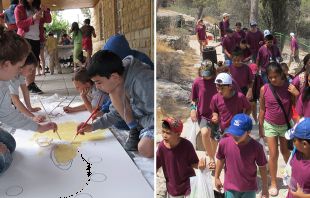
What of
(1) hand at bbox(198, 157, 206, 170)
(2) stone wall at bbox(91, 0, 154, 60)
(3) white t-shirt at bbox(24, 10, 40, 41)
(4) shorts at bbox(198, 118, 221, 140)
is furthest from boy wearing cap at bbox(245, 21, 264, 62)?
(3) white t-shirt at bbox(24, 10, 40, 41)

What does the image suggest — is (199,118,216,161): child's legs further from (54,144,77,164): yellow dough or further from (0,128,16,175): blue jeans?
(0,128,16,175): blue jeans

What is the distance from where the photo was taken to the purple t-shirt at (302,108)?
3.03ft

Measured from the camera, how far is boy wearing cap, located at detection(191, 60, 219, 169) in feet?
3.32

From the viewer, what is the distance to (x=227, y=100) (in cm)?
99

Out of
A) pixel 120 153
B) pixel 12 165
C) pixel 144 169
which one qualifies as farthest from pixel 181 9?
pixel 12 165

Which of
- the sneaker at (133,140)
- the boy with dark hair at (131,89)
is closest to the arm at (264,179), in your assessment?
the boy with dark hair at (131,89)

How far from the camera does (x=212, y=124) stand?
103 cm

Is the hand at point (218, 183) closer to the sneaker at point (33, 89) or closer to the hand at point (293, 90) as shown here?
the hand at point (293, 90)

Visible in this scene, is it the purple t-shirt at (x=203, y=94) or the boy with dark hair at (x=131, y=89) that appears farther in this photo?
the boy with dark hair at (x=131, y=89)

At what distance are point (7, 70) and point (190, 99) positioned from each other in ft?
2.85

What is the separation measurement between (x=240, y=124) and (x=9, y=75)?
3.38 ft

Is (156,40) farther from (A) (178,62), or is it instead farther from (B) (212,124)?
(B) (212,124)

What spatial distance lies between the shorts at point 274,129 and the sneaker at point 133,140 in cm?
86

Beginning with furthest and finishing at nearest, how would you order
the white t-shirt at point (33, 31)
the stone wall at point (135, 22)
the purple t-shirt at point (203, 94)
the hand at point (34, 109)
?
the stone wall at point (135, 22) → the white t-shirt at point (33, 31) → the hand at point (34, 109) → the purple t-shirt at point (203, 94)
